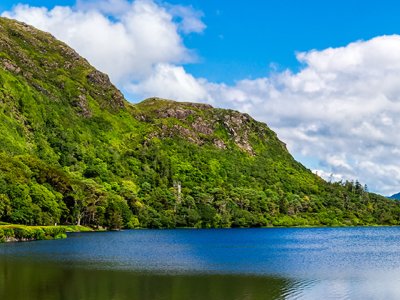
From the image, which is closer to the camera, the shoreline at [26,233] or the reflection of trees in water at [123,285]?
the reflection of trees in water at [123,285]

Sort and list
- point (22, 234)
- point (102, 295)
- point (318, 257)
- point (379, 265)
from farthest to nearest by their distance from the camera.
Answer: point (22, 234) → point (318, 257) → point (379, 265) → point (102, 295)

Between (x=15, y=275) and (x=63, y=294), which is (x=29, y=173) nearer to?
(x=15, y=275)

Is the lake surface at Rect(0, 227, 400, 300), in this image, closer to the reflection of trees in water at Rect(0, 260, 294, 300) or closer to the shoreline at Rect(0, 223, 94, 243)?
the reflection of trees in water at Rect(0, 260, 294, 300)

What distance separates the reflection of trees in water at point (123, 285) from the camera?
50241mm

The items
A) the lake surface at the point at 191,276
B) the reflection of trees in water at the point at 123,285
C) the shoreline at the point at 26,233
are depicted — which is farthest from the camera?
the shoreline at the point at 26,233

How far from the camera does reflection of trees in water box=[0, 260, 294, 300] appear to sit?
165 feet

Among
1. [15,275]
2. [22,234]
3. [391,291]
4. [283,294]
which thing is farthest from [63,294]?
[22,234]

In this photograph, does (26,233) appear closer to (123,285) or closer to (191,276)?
(191,276)

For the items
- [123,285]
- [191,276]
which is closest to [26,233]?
[191,276]

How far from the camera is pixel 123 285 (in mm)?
57031

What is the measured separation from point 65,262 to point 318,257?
49626 millimetres

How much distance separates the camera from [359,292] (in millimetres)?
54344

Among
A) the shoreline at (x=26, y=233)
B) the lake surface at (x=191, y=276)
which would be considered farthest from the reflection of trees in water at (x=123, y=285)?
the shoreline at (x=26, y=233)

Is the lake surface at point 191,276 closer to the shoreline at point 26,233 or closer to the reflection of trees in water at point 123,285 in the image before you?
the reflection of trees in water at point 123,285
